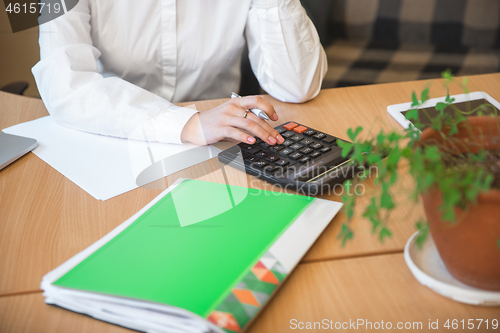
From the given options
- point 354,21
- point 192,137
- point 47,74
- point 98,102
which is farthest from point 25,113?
point 354,21

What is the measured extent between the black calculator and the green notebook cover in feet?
0.11

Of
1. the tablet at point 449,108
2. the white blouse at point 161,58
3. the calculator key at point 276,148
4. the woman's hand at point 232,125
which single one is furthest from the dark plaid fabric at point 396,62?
the calculator key at point 276,148

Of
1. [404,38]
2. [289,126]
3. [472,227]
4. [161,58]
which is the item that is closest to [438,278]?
[472,227]

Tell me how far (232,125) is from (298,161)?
172 millimetres

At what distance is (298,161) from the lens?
614 mm

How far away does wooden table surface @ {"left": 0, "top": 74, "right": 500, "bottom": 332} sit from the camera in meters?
0.40

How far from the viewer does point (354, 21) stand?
1900 millimetres

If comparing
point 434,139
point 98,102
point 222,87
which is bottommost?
point 222,87

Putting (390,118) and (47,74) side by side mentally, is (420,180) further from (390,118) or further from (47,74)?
(47,74)

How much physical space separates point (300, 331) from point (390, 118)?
514mm

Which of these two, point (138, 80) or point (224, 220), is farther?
point (138, 80)

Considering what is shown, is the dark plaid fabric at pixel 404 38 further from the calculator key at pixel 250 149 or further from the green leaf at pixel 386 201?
the green leaf at pixel 386 201

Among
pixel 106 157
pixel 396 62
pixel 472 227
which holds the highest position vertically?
pixel 472 227

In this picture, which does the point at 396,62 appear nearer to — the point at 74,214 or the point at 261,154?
the point at 261,154
